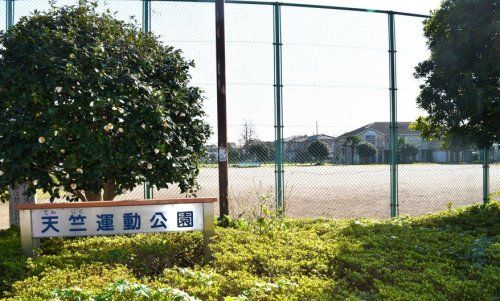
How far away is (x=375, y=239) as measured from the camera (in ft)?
16.5

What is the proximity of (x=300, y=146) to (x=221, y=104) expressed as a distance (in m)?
2.37

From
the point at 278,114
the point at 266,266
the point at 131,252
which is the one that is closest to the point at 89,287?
the point at 131,252

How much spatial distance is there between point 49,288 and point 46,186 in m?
1.59

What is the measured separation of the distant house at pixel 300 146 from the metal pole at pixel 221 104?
1.88 metres

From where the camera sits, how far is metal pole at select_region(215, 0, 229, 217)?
632 cm

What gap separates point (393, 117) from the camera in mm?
8688

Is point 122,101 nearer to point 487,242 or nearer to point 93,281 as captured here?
point 93,281

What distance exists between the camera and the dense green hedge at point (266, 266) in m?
3.52

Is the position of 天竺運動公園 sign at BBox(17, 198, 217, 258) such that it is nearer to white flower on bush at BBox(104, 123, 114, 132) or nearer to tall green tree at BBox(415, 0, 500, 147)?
white flower on bush at BBox(104, 123, 114, 132)

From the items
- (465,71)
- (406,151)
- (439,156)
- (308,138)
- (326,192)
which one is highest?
(465,71)

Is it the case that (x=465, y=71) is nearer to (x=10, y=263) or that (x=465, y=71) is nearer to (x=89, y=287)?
(x=89, y=287)

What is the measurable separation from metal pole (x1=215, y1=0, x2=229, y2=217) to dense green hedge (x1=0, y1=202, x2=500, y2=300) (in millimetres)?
737

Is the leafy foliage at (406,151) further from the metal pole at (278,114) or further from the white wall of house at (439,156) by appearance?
the metal pole at (278,114)

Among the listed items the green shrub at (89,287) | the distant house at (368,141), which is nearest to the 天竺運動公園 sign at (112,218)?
the green shrub at (89,287)
